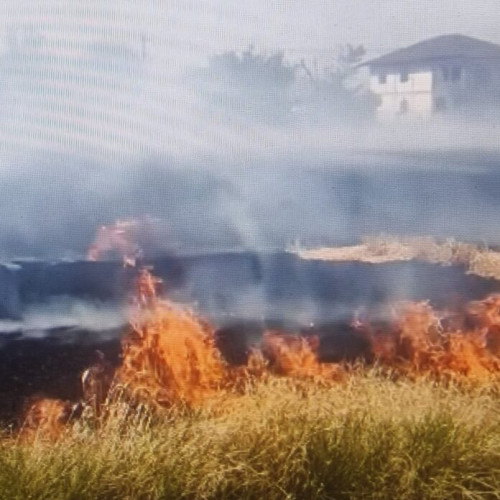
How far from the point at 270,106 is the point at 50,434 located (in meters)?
2.05

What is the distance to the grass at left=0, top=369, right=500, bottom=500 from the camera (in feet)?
13.4

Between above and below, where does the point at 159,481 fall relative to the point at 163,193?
below

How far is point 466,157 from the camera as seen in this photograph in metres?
4.66

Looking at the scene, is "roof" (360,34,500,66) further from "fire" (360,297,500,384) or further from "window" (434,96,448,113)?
"fire" (360,297,500,384)

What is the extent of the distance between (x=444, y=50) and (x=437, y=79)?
16 centimetres

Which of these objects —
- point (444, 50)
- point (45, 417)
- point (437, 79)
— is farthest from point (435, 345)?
point (45, 417)

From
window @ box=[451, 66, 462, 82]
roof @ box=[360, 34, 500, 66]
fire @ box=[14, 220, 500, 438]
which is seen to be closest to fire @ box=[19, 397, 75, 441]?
fire @ box=[14, 220, 500, 438]

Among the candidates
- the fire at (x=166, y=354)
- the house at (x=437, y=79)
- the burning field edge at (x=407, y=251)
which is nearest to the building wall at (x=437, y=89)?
the house at (x=437, y=79)

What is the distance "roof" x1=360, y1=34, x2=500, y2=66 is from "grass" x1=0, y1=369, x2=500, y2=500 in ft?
6.00

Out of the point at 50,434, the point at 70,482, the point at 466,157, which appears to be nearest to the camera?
the point at 70,482

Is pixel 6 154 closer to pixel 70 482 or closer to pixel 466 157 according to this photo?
pixel 70 482

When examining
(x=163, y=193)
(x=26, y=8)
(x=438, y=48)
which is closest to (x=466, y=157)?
(x=438, y=48)

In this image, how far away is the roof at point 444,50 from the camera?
4.60 m

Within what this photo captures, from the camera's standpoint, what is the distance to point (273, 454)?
424 cm
